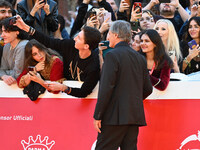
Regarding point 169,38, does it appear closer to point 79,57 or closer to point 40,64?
point 79,57

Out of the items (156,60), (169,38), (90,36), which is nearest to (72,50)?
(90,36)

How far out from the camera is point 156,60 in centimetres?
521

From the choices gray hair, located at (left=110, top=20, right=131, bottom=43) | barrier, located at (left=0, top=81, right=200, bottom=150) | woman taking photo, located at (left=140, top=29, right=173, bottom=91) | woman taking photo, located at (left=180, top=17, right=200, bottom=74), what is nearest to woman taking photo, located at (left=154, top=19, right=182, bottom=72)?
woman taking photo, located at (left=180, top=17, right=200, bottom=74)

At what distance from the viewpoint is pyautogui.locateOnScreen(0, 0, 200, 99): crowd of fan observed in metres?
5.15

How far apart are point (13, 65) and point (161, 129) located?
2.33 metres

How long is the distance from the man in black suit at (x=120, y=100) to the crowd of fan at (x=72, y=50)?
1.17ft

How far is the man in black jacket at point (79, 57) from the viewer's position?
16.6ft

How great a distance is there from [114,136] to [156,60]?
4.76 feet

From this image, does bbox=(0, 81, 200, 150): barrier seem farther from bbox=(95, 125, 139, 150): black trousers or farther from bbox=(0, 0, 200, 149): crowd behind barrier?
bbox=(95, 125, 139, 150): black trousers

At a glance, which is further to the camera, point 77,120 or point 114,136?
point 77,120

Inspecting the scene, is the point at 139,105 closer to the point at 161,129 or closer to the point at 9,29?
the point at 161,129

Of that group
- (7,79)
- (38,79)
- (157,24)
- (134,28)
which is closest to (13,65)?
(7,79)

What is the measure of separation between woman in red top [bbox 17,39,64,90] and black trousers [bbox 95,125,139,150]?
140 cm

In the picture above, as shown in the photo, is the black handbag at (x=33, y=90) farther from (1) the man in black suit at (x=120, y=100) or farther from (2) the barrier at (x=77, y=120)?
(1) the man in black suit at (x=120, y=100)
